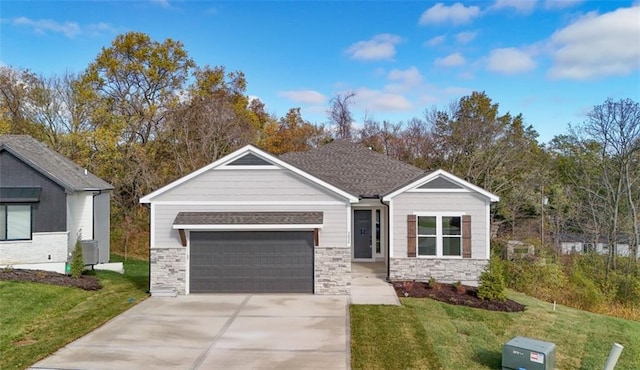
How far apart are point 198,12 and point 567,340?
15.9m

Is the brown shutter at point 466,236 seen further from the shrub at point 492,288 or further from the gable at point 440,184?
the shrub at point 492,288

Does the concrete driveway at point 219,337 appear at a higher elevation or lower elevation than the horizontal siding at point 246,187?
lower

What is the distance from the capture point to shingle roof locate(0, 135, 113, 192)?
15.3 m

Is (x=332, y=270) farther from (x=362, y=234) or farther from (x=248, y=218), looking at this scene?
(x=362, y=234)

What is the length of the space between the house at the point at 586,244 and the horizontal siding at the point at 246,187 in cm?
1645

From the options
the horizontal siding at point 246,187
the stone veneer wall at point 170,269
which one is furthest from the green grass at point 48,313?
the horizontal siding at point 246,187

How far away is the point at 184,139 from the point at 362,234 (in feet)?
51.1

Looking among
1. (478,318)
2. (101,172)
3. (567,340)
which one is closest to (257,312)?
(478,318)

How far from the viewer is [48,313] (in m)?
10.6

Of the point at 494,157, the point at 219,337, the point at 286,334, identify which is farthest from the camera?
the point at 494,157

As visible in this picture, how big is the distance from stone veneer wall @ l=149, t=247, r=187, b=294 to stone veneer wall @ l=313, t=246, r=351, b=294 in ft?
12.8

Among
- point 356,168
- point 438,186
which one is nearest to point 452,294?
point 438,186

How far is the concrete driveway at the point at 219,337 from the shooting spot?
25.1 ft

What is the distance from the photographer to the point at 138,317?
10.6m
